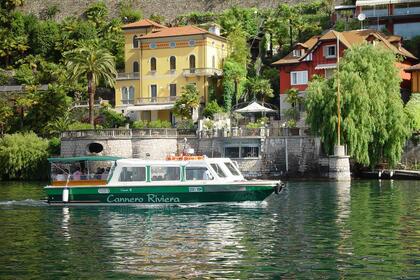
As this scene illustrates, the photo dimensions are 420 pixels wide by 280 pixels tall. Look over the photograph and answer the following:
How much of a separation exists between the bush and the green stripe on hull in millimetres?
29096

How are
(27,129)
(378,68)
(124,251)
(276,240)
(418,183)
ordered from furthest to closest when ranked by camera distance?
1. (27,129)
2. (378,68)
3. (418,183)
4. (276,240)
5. (124,251)

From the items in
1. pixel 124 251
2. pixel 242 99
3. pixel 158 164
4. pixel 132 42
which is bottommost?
pixel 124 251

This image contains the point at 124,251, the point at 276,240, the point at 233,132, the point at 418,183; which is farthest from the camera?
the point at 233,132

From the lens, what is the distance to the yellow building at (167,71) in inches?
3086

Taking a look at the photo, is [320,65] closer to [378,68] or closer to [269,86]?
[269,86]

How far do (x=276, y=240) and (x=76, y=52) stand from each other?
46656 millimetres

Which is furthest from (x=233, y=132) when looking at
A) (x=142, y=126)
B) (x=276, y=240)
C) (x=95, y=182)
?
(x=276, y=240)

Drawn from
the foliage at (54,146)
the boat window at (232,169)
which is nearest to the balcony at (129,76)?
the foliage at (54,146)

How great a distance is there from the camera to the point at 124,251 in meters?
26.3

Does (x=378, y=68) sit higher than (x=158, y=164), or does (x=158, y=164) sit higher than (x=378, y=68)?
(x=378, y=68)

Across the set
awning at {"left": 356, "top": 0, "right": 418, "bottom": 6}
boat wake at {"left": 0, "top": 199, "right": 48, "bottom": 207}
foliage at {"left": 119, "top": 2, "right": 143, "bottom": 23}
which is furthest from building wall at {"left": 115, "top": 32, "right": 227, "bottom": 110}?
boat wake at {"left": 0, "top": 199, "right": 48, "bottom": 207}

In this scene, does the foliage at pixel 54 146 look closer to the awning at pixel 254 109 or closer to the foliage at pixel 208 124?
the foliage at pixel 208 124

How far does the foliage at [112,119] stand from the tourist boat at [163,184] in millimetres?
34509

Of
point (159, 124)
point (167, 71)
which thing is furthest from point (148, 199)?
point (167, 71)
